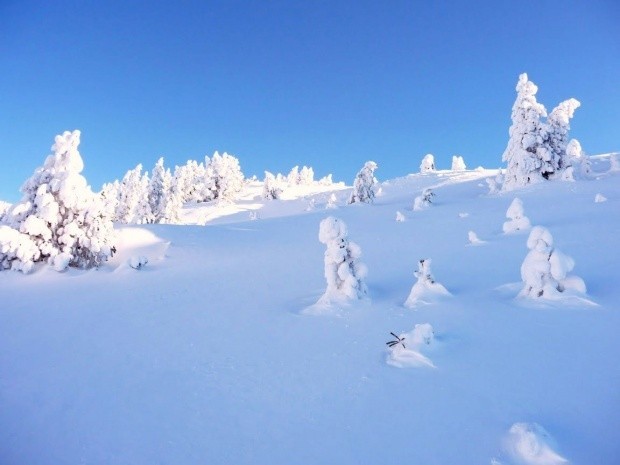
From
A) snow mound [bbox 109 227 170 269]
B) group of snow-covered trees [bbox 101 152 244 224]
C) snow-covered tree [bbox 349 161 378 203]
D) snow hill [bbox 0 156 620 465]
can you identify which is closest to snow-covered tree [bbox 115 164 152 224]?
group of snow-covered trees [bbox 101 152 244 224]

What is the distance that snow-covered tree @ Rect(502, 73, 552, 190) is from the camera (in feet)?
104

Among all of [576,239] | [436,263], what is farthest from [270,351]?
[576,239]

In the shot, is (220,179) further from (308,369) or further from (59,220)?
(308,369)

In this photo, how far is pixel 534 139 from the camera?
31.6 metres

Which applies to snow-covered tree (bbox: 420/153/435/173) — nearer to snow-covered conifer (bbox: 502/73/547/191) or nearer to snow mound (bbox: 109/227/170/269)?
snow-covered conifer (bbox: 502/73/547/191)

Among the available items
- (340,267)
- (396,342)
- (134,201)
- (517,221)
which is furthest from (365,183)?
(134,201)

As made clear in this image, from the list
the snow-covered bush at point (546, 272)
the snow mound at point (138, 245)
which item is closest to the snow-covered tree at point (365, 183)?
the snow mound at point (138, 245)

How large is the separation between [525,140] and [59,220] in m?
33.3

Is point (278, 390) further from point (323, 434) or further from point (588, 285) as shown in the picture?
point (588, 285)

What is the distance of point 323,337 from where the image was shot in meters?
8.19

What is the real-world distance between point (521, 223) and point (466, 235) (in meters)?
2.26

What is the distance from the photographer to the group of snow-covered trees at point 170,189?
53562 mm

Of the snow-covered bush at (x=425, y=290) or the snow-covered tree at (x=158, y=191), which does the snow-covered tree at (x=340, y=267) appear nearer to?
the snow-covered bush at (x=425, y=290)

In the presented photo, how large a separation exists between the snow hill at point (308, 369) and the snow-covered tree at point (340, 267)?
49 cm
